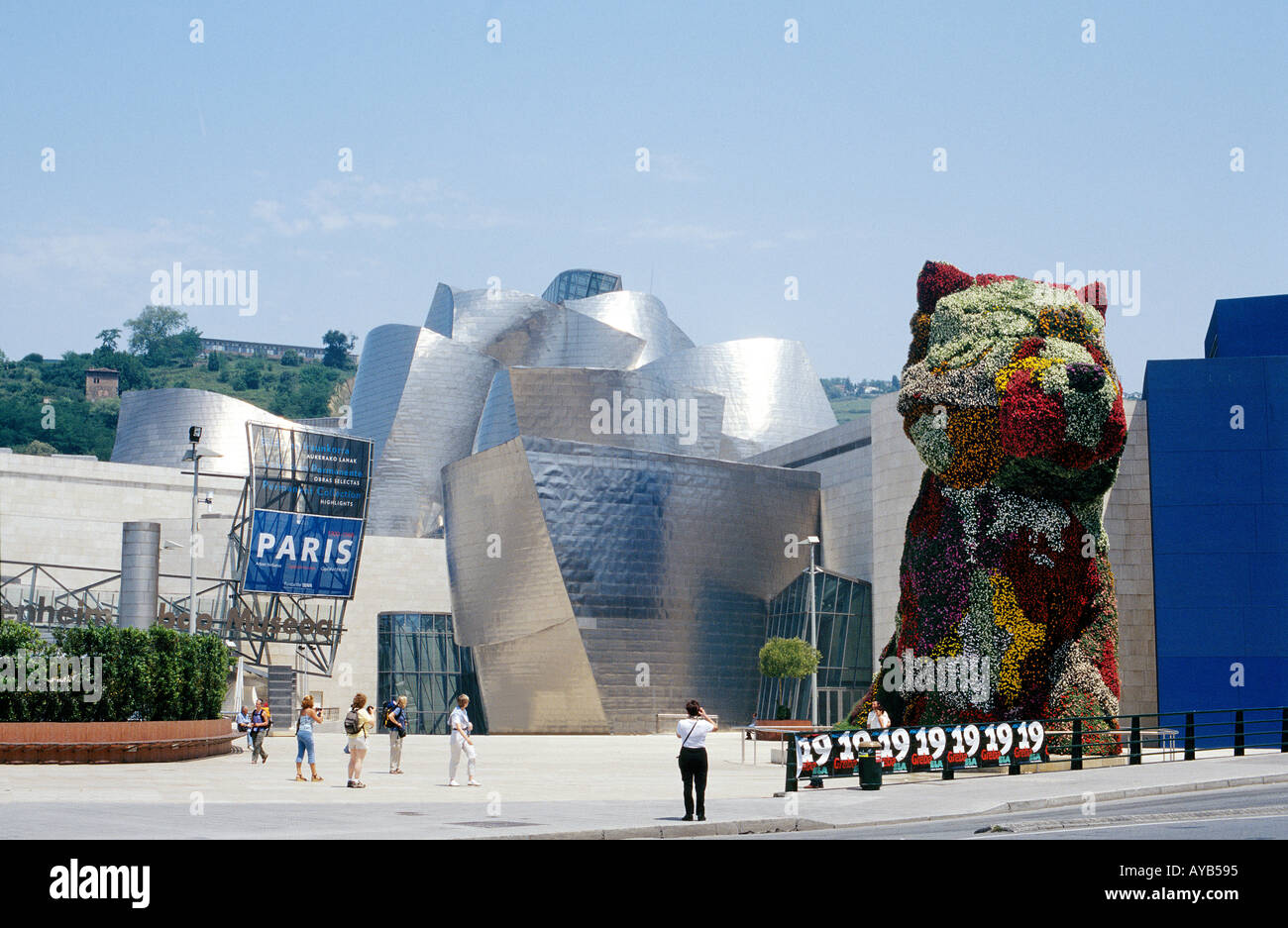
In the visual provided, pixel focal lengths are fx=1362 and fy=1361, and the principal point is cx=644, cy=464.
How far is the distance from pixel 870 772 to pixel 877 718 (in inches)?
212

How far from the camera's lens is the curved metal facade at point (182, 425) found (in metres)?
99.6

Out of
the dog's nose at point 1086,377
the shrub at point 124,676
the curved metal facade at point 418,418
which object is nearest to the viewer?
the dog's nose at point 1086,377

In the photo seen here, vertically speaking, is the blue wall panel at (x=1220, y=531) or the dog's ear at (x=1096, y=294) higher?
the dog's ear at (x=1096, y=294)

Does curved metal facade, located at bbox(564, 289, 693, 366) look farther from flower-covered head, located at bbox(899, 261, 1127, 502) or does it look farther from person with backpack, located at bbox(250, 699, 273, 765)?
flower-covered head, located at bbox(899, 261, 1127, 502)

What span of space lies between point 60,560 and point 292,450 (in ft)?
84.5

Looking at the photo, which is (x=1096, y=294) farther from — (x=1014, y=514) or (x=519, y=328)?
(x=519, y=328)

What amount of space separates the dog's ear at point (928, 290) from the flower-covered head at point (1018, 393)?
25 centimetres

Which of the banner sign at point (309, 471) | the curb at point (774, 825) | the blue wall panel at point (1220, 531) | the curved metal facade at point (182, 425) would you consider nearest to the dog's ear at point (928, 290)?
the curb at point (774, 825)

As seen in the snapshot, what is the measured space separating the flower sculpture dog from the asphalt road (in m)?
7.52

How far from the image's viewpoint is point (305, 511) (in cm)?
6056

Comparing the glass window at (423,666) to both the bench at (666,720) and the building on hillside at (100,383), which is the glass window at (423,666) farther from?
the building on hillside at (100,383)

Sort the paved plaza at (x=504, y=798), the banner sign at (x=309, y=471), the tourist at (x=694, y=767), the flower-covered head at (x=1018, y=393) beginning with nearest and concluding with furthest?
the paved plaza at (x=504, y=798)
the tourist at (x=694, y=767)
the flower-covered head at (x=1018, y=393)
the banner sign at (x=309, y=471)
